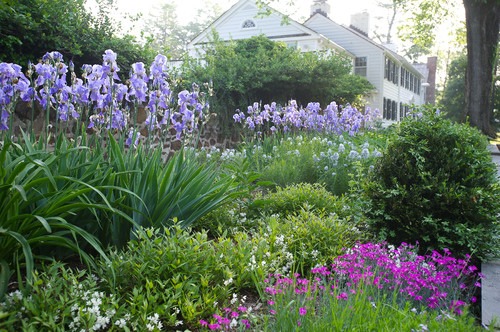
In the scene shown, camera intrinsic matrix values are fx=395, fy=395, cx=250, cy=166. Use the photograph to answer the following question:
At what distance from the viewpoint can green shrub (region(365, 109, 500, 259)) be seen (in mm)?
3316

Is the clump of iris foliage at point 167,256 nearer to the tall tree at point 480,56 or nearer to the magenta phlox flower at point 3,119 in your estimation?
the magenta phlox flower at point 3,119

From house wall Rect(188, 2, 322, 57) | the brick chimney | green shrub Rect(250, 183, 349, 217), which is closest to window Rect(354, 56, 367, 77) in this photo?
the brick chimney

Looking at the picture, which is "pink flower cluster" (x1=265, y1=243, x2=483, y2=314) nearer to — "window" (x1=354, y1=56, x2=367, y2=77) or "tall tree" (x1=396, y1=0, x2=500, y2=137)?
"tall tree" (x1=396, y1=0, x2=500, y2=137)

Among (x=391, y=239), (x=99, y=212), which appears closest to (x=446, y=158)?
(x=391, y=239)

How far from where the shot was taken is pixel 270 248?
9.50 feet

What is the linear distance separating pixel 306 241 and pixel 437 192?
128 cm

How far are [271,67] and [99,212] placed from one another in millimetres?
10209

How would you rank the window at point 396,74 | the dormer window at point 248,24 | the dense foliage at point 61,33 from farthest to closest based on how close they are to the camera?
the window at point 396,74
the dormer window at point 248,24
the dense foliage at point 61,33

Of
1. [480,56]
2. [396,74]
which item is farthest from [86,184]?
[396,74]

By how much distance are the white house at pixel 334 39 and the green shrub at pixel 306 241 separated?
49.1 feet

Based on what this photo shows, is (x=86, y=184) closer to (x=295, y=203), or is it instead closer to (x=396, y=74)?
(x=295, y=203)

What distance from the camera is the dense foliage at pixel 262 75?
38.4 feet

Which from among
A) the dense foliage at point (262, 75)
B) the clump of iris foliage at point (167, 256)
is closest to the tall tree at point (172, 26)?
the dense foliage at point (262, 75)

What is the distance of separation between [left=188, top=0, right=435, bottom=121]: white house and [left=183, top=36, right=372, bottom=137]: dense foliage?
4044 millimetres
